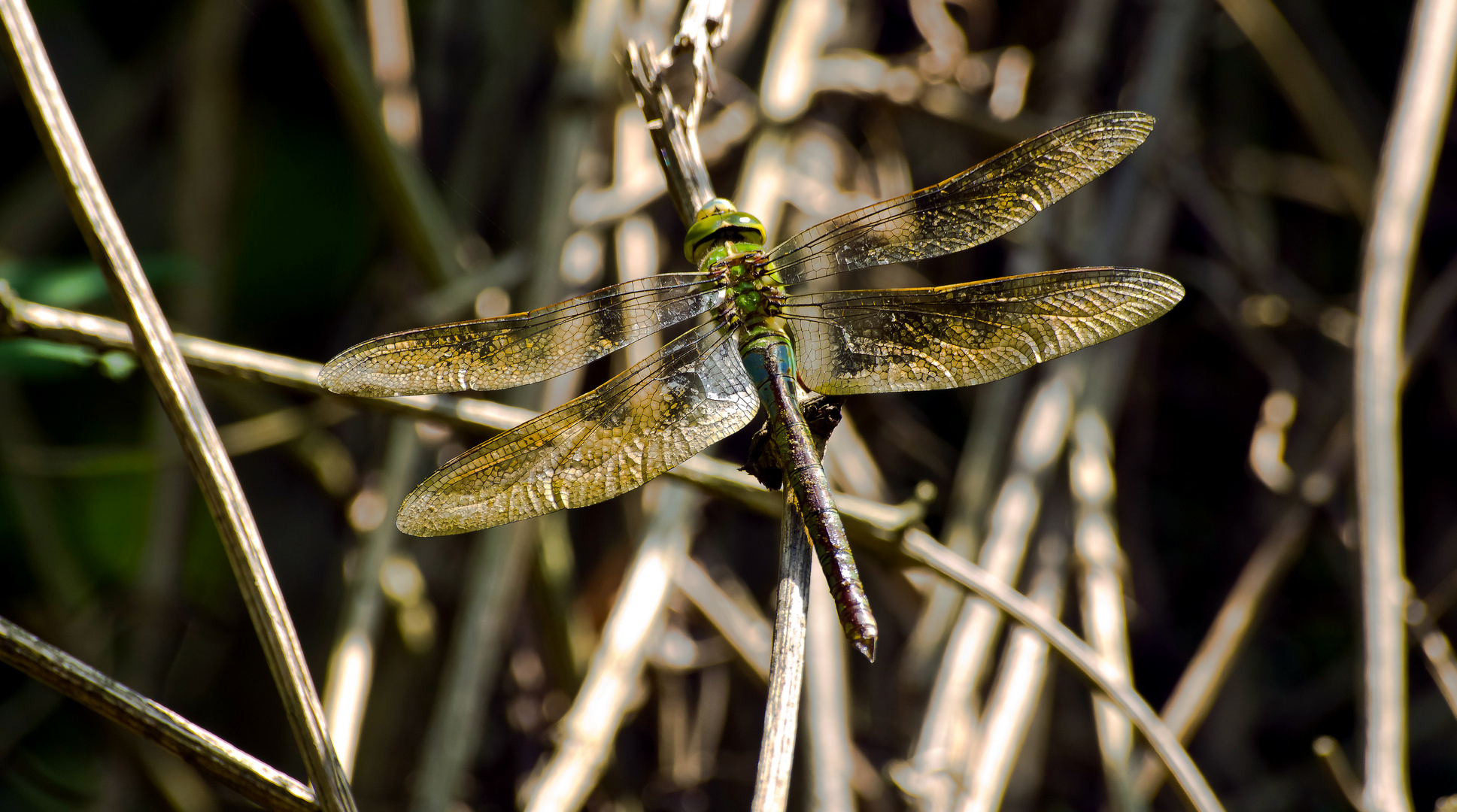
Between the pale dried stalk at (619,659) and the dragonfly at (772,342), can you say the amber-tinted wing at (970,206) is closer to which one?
the dragonfly at (772,342)

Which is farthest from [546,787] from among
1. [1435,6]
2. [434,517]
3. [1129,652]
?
[1435,6]

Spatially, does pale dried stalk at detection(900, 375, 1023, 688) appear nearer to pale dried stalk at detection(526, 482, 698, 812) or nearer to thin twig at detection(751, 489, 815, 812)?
pale dried stalk at detection(526, 482, 698, 812)

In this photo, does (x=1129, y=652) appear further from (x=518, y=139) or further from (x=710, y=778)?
(x=518, y=139)

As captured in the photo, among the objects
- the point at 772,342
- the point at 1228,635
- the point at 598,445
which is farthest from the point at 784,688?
the point at 1228,635

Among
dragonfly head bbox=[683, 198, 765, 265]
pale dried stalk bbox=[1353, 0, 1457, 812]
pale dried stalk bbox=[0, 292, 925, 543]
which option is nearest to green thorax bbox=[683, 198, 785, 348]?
dragonfly head bbox=[683, 198, 765, 265]

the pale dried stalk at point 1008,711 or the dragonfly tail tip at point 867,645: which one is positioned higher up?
the dragonfly tail tip at point 867,645

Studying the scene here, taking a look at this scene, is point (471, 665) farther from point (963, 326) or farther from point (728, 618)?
point (963, 326)

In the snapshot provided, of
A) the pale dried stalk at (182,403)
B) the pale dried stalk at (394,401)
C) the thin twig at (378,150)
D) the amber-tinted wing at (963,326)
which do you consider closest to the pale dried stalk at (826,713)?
the pale dried stalk at (394,401)
